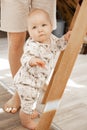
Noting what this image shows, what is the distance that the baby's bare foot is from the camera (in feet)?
4.84

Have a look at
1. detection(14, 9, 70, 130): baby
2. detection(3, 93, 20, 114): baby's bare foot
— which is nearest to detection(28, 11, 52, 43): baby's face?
detection(14, 9, 70, 130): baby

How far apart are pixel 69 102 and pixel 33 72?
475 millimetres

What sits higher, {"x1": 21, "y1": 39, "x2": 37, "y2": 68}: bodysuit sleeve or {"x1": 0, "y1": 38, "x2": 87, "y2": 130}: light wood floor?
{"x1": 21, "y1": 39, "x2": 37, "y2": 68}: bodysuit sleeve

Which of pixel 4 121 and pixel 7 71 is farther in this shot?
pixel 7 71

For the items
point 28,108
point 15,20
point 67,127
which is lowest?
point 67,127

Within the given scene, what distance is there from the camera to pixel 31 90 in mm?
1244

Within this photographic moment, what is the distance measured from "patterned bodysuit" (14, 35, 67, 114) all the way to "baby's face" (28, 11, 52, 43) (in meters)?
0.03

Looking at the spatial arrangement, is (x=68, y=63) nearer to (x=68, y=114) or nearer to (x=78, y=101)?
(x=68, y=114)

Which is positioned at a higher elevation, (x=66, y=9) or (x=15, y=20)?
(x=15, y=20)

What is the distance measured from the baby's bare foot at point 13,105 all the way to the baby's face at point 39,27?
43 cm

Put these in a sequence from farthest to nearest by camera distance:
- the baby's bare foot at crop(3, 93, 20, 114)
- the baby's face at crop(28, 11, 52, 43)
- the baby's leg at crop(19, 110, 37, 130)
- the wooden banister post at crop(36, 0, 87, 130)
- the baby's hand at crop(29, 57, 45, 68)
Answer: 1. the baby's bare foot at crop(3, 93, 20, 114)
2. the baby's leg at crop(19, 110, 37, 130)
3. the baby's face at crop(28, 11, 52, 43)
4. the baby's hand at crop(29, 57, 45, 68)
5. the wooden banister post at crop(36, 0, 87, 130)

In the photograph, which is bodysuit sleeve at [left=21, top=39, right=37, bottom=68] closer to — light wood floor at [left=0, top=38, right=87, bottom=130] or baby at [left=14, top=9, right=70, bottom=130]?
baby at [left=14, top=9, right=70, bottom=130]

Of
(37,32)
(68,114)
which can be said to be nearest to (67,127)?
(68,114)

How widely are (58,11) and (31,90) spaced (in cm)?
164
